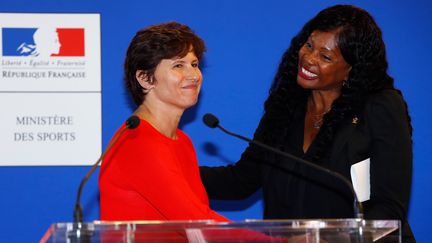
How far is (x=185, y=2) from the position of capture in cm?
273

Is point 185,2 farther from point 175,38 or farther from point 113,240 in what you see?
point 113,240

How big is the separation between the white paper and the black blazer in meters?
0.01

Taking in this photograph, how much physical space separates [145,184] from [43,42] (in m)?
1.15

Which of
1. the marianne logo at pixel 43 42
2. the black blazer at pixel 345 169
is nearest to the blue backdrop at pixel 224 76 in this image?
the marianne logo at pixel 43 42

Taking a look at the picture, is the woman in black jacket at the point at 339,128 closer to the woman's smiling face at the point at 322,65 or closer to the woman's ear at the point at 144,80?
the woman's smiling face at the point at 322,65

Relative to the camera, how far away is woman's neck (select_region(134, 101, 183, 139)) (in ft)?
6.54

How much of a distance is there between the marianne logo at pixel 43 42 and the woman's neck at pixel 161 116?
765mm

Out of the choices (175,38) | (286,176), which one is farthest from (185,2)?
(286,176)

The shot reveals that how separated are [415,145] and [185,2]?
1120 millimetres

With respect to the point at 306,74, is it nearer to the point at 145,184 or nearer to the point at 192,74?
the point at 192,74

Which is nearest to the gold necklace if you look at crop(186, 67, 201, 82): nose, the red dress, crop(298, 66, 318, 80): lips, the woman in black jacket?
the woman in black jacket

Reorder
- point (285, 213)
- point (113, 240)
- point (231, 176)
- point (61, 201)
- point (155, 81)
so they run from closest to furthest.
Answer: point (113, 240) < point (155, 81) < point (285, 213) < point (231, 176) < point (61, 201)

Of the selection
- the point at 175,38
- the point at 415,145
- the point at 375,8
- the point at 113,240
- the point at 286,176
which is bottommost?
the point at 113,240

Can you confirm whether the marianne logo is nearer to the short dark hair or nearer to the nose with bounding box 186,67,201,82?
the short dark hair
